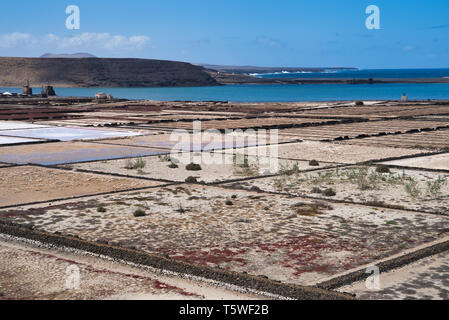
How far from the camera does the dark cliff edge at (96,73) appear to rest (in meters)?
132

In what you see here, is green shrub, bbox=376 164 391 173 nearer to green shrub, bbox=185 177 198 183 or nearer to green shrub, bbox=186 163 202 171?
green shrub, bbox=186 163 202 171

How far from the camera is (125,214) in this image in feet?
33.9

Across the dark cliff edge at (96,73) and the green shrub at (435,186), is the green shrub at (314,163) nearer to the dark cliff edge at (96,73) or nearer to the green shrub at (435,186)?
the green shrub at (435,186)

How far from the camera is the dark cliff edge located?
132 meters

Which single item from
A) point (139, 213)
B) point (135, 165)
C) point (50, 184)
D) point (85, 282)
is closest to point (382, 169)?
point (135, 165)

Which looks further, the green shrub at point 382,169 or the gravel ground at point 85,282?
the green shrub at point 382,169

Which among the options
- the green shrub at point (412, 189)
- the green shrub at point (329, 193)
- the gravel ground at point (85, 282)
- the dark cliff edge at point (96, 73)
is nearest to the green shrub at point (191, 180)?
the green shrub at point (329, 193)

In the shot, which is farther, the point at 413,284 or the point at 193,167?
the point at 193,167

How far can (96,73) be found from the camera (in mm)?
139250

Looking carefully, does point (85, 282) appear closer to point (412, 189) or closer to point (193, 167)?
point (412, 189)

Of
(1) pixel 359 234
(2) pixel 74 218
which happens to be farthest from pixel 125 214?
(1) pixel 359 234

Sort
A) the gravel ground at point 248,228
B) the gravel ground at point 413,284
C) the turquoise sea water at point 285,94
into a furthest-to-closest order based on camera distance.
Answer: the turquoise sea water at point 285,94
the gravel ground at point 248,228
the gravel ground at point 413,284

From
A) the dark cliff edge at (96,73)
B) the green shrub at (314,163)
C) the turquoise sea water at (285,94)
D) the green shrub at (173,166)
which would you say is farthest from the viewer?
the dark cliff edge at (96,73)

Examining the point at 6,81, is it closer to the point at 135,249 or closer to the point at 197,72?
the point at 197,72
